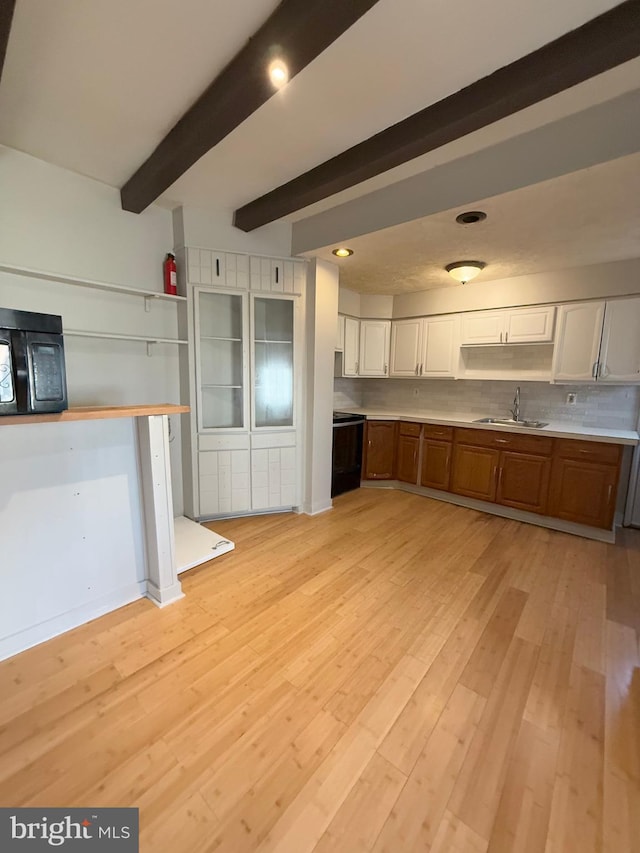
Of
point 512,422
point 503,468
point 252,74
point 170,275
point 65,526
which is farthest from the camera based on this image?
point 512,422

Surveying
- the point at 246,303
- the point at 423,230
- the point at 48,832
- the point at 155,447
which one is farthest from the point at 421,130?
the point at 48,832

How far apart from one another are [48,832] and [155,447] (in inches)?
55.9

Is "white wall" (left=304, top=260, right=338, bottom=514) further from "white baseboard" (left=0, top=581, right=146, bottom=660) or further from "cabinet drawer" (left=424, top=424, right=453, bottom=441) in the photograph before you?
"white baseboard" (left=0, top=581, right=146, bottom=660)

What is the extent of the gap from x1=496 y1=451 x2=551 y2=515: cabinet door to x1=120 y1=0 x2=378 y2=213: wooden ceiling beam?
326 cm

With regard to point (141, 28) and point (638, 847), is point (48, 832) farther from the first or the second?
point (141, 28)

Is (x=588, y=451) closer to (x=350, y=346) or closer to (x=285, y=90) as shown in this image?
(x=350, y=346)

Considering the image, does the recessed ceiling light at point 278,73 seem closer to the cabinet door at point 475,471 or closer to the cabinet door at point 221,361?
the cabinet door at point 221,361

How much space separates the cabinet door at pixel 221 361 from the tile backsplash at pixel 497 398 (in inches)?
67.3

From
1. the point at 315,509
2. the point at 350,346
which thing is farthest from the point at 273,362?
the point at 315,509

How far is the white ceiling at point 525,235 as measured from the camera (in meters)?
1.89

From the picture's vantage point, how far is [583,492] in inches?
118

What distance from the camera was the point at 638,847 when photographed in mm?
1029

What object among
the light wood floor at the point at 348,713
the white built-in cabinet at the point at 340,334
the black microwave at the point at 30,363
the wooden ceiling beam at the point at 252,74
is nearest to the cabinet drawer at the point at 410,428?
the white built-in cabinet at the point at 340,334

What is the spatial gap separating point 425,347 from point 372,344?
65 cm
